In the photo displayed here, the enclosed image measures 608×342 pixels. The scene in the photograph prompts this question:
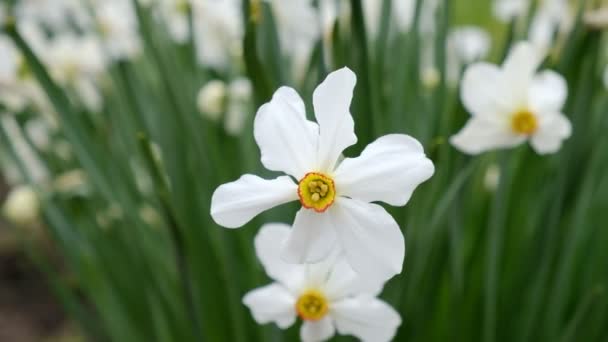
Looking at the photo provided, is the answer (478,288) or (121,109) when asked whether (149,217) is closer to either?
(121,109)

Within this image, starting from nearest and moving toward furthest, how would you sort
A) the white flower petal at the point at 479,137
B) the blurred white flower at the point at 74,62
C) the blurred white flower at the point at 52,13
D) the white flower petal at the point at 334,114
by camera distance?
the white flower petal at the point at 334,114, the white flower petal at the point at 479,137, the blurred white flower at the point at 74,62, the blurred white flower at the point at 52,13

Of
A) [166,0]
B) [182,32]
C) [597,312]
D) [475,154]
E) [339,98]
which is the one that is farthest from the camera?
[182,32]

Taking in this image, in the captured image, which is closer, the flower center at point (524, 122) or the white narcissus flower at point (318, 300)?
the white narcissus flower at point (318, 300)

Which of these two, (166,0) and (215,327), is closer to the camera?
(215,327)

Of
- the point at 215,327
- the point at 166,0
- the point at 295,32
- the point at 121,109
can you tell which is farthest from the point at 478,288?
the point at 166,0

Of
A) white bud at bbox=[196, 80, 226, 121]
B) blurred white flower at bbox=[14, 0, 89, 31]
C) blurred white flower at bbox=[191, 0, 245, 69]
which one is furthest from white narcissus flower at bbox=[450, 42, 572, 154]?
blurred white flower at bbox=[14, 0, 89, 31]

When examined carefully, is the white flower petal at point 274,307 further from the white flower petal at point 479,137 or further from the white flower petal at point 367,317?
the white flower petal at point 479,137

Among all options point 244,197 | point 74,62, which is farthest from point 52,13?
point 244,197

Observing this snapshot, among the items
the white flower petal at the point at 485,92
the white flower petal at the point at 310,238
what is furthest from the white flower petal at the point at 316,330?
the white flower petal at the point at 485,92
